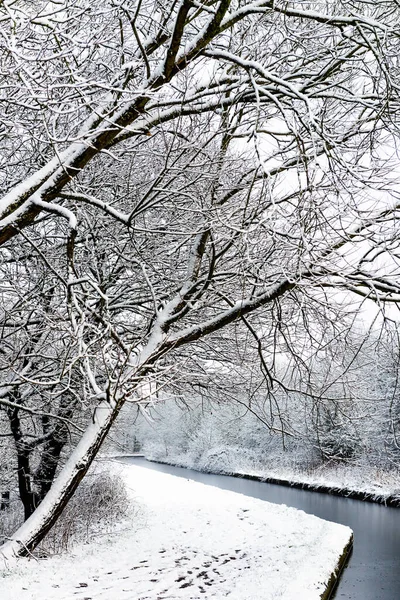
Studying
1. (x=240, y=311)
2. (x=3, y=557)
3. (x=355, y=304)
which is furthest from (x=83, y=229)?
(x=3, y=557)

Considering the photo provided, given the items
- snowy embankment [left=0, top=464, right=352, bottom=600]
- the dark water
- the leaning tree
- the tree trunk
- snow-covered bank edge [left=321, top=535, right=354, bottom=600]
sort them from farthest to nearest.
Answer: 1. the dark water
2. snow-covered bank edge [left=321, top=535, right=354, bottom=600]
3. snowy embankment [left=0, top=464, right=352, bottom=600]
4. the tree trunk
5. the leaning tree

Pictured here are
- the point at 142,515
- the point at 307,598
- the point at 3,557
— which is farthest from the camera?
the point at 142,515

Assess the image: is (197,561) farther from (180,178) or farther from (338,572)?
(180,178)

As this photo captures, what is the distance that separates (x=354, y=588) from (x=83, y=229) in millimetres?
7320

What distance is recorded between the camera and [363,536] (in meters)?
13.4

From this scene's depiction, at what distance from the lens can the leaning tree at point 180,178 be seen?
3.78 meters

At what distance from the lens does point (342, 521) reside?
1574 cm

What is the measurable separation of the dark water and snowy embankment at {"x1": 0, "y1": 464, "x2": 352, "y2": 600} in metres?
0.43

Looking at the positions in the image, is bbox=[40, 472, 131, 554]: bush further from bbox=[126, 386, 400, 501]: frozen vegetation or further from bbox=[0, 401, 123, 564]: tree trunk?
bbox=[0, 401, 123, 564]: tree trunk

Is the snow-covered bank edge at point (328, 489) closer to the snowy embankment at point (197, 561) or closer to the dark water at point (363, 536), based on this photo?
the dark water at point (363, 536)

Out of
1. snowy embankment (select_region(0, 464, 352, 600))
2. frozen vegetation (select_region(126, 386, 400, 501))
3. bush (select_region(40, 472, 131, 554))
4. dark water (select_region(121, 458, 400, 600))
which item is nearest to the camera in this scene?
snowy embankment (select_region(0, 464, 352, 600))

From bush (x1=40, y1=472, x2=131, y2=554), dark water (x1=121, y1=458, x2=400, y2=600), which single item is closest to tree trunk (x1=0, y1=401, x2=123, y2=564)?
bush (x1=40, y1=472, x2=131, y2=554)

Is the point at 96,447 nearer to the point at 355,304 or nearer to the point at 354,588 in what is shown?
the point at 355,304

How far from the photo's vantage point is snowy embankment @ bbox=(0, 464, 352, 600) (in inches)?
244
